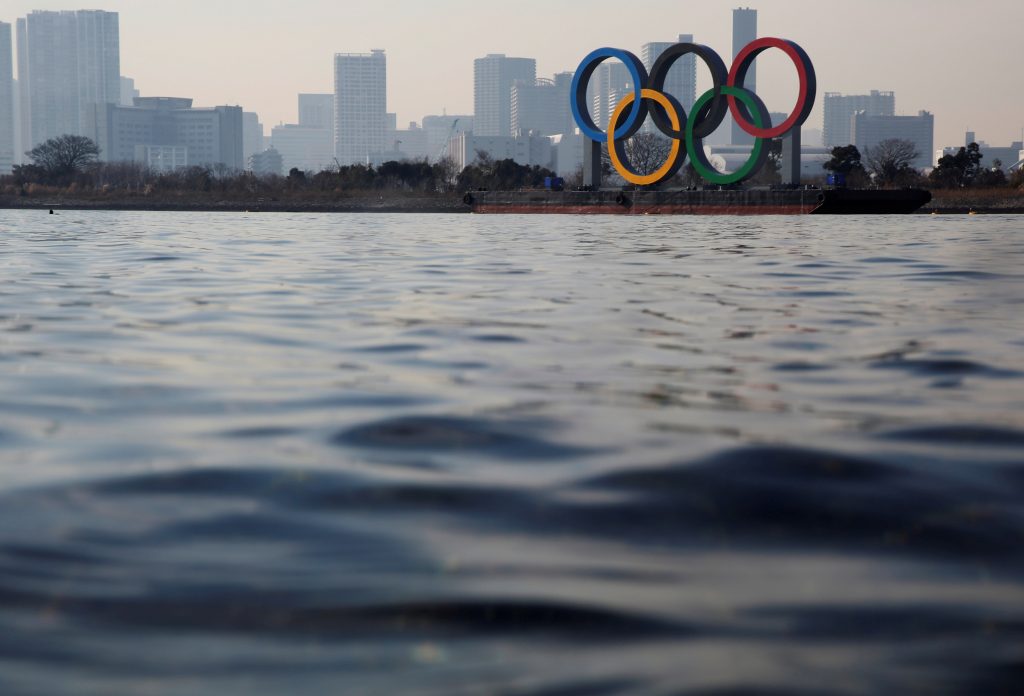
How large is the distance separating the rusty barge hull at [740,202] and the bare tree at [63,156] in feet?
213

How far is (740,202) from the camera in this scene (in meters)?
59.1

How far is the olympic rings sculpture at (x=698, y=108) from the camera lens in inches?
2148

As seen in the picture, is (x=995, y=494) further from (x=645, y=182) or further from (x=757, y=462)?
(x=645, y=182)

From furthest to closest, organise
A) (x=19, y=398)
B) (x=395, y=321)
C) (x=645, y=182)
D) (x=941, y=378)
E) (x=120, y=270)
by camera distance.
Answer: (x=645, y=182), (x=120, y=270), (x=395, y=321), (x=941, y=378), (x=19, y=398)

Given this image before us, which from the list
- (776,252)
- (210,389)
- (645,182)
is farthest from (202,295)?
(645,182)

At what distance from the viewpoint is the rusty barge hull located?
188 ft

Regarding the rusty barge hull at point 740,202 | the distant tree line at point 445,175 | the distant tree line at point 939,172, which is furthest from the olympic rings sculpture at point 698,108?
the distant tree line at point 939,172

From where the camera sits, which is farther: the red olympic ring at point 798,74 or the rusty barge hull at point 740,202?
the rusty barge hull at point 740,202

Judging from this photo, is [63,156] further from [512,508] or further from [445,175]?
[512,508]

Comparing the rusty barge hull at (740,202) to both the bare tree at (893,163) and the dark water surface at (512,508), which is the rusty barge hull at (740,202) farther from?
the dark water surface at (512,508)

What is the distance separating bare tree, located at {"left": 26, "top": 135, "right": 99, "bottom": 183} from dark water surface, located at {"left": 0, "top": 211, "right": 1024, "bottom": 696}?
4421 inches

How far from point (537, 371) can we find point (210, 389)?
1.77 meters

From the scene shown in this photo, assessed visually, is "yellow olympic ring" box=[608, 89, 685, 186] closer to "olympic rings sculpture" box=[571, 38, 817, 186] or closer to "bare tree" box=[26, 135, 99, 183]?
"olympic rings sculpture" box=[571, 38, 817, 186]

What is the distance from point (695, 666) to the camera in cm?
225
